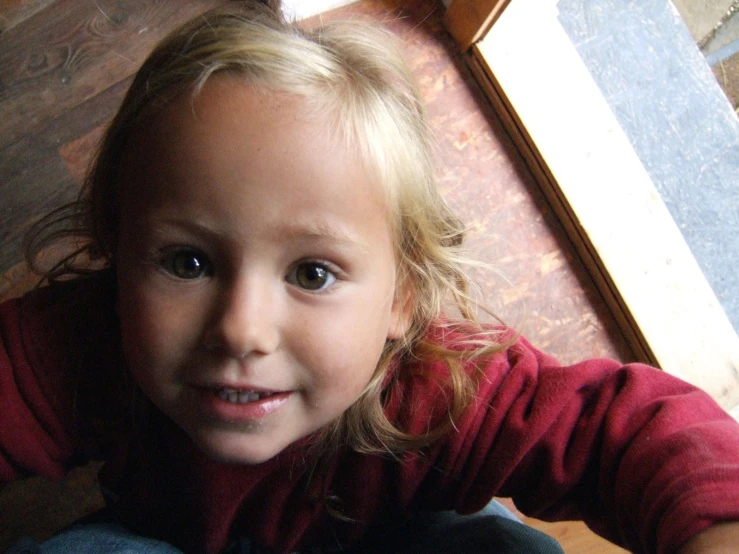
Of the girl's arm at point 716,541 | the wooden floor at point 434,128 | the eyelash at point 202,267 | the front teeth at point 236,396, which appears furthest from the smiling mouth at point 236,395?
the wooden floor at point 434,128

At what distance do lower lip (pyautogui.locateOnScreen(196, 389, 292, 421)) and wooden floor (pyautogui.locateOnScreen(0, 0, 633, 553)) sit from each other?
24.6 inches

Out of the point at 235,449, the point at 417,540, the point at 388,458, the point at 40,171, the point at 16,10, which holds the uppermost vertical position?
the point at 16,10

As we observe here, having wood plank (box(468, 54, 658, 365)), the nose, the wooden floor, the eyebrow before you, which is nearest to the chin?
the nose

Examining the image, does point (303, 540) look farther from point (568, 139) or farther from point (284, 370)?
point (568, 139)

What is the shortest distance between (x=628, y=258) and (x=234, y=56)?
0.84 m

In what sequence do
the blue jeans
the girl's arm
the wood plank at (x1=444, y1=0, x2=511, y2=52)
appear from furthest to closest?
the wood plank at (x1=444, y1=0, x2=511, y2=52) → the blue jeans → the girl's arm

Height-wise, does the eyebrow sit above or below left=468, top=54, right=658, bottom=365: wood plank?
above

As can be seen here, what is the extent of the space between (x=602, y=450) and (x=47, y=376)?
0.65 m

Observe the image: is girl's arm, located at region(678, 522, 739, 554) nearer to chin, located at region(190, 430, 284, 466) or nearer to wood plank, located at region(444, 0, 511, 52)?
chin, located at region(190, 430, 284, 466)

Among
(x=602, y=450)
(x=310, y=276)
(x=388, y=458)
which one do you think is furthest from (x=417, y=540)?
(x=310, y=276)

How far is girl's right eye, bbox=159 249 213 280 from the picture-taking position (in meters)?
0.58

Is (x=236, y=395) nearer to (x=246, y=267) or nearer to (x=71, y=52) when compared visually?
(x=246, y=267)

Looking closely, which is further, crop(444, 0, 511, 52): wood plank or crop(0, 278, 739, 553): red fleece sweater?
crop(444, 0, 511, 52): wood plank

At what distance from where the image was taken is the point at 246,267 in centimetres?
55
